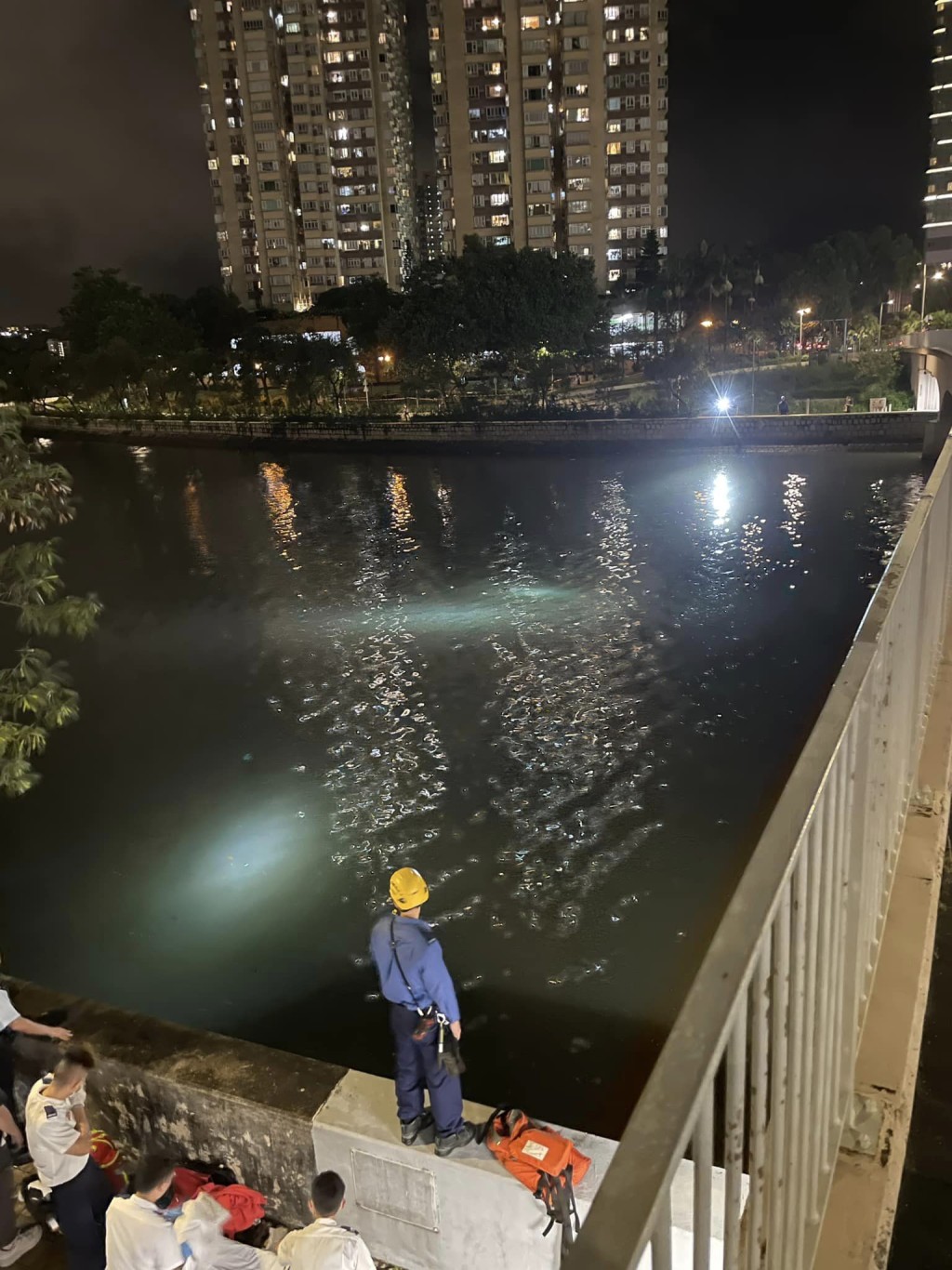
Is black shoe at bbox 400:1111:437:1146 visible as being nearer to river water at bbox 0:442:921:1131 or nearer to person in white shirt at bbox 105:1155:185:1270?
person in white shirt at bbox 105:1155:185:1270

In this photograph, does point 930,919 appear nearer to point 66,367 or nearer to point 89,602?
point 89,602

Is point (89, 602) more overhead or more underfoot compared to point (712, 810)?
more overhead

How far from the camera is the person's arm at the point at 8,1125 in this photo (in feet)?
15.2

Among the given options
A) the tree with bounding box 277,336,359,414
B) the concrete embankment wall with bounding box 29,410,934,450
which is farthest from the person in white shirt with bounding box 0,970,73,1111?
the tree with bounding box 277,336,359,414

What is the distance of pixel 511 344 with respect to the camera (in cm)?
5053

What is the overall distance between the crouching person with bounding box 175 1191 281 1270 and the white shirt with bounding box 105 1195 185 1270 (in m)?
0.07

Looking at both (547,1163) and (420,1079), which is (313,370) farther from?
(547,1163)

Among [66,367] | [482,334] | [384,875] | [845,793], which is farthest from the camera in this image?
[66,367]

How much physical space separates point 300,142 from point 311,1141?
4467 inches

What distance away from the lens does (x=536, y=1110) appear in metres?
6.86

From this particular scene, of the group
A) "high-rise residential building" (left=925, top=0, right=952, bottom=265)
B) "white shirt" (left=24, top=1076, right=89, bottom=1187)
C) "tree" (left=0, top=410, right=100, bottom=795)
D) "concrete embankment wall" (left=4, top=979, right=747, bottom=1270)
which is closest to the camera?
"concrete embankment wall" (left=4, top=979, right=747, bottom=1270)

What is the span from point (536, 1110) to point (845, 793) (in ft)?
19.2

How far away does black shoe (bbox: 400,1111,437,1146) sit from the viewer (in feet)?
13.1

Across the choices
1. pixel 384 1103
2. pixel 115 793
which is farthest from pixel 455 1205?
Result: pixel 115 793
